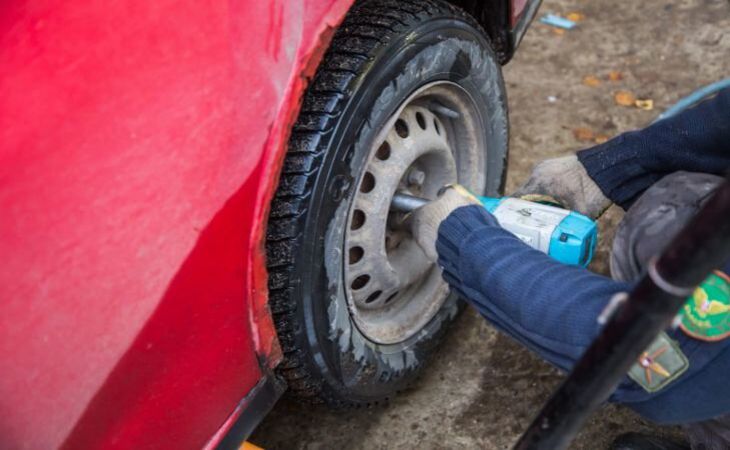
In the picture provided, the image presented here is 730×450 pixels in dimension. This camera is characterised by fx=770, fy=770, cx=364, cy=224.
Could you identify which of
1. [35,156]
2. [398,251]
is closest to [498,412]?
[398,251]

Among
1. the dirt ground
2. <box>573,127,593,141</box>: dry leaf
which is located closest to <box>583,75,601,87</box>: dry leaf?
the dirt ground

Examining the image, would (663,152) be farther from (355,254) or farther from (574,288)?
(355,254)

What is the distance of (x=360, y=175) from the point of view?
1.62m

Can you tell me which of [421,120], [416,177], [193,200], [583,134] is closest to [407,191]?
[416,177]

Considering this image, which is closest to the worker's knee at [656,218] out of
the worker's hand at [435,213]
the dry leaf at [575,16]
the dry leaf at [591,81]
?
the worker's hand at [435,213]

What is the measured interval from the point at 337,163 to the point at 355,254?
0.40 meters

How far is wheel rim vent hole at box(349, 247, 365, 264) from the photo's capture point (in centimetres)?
187

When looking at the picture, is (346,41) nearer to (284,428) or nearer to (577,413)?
(577,413)

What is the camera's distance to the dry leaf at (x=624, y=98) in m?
3.21

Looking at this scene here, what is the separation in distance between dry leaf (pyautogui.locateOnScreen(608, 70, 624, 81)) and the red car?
1.71m

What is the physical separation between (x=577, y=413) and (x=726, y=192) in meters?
0.37

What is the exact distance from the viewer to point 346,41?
62.6 inches

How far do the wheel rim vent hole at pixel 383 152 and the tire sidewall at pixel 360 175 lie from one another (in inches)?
6.6

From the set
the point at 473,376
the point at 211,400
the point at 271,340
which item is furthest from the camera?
the point at 473,376
